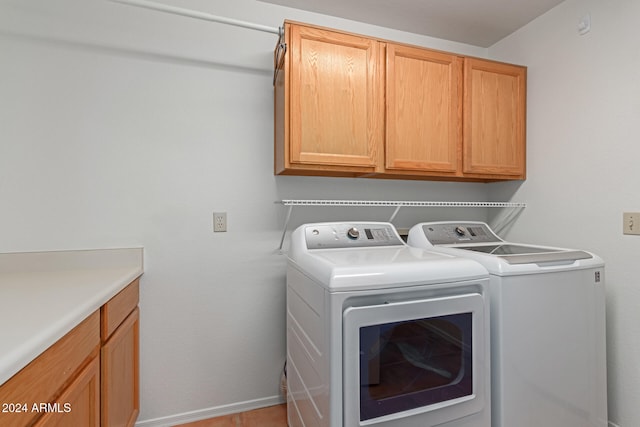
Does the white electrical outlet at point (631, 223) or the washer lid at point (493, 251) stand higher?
the white electrical outlet at point (631, 223)

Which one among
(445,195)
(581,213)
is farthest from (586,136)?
(445,195)

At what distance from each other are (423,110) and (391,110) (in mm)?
224

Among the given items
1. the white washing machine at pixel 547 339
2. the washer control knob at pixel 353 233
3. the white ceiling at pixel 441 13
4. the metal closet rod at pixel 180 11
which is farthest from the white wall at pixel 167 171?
the white washing machine at pixel 547 339

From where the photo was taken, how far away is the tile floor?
171cm

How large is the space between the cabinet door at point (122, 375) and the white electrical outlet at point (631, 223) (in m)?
2.53

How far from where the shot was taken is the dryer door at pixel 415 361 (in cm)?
101

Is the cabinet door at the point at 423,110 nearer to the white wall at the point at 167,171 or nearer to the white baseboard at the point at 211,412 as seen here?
the white wall at the point at 167,171

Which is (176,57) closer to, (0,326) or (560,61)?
(0,326)

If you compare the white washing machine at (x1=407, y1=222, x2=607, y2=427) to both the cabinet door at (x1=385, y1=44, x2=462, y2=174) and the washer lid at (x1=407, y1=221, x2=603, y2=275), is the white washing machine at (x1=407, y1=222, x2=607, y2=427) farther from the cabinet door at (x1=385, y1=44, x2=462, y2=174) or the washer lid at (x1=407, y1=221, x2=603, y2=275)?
the cabinet door at (x1=385, y1=44, x2=462, y2=174)

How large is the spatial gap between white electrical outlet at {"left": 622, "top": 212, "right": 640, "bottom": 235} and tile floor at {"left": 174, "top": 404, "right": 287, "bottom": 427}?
7.05ft

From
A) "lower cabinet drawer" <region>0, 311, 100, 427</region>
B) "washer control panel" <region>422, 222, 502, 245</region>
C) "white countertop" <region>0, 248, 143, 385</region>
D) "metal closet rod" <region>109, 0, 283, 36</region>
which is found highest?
"metal closet rod" <region>109, 0, 283, 36</region>

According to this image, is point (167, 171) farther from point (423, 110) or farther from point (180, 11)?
point (423, 110)

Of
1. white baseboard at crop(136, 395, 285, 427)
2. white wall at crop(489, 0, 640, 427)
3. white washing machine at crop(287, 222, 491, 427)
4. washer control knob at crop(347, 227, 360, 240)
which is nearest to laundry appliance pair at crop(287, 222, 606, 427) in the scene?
white washing machine at crop(287, 222, 491, 427)

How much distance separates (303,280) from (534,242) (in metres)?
1.71
